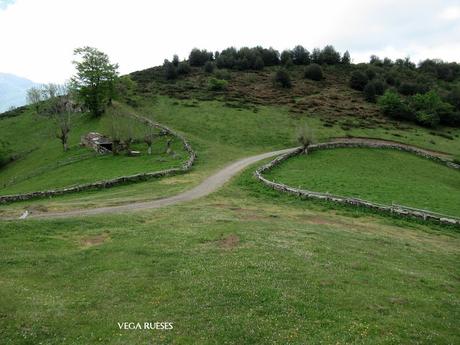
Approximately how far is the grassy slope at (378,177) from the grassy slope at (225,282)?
38.3 feet

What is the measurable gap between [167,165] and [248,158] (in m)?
14.2

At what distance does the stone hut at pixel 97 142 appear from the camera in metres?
69.2

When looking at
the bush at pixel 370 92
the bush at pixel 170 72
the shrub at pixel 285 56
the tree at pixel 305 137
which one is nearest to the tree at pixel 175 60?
the bush at pixel 170 72

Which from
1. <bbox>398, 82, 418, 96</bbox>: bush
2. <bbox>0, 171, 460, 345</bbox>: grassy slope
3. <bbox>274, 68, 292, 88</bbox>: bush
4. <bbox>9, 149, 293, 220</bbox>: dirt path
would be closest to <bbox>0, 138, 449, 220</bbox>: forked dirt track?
<bbox>9, 149, 293, 220</bbox>: dirt path

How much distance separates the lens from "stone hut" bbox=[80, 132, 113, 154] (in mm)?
69244

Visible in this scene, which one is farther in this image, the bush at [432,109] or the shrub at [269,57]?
the shrub at [269,57]

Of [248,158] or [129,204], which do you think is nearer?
[129,204]

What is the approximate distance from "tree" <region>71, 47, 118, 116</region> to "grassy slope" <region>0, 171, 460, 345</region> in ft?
205

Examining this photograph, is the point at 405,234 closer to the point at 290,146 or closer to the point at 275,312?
the point at 275,312

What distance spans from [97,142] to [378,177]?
48.1m

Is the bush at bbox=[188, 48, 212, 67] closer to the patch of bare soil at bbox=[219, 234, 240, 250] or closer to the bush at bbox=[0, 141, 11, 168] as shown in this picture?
the bush at bbox=[0, 141, 11, 168]

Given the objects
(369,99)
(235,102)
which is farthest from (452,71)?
(235,102)

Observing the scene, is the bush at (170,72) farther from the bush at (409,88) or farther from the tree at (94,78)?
the bush at (409,88)

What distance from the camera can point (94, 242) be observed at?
81.3 ft
